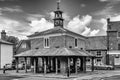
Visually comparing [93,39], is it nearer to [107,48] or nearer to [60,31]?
[107,48]

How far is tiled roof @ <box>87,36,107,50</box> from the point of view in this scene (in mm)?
49969

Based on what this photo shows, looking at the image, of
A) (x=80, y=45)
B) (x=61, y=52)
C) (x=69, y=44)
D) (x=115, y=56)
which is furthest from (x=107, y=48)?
(x=61, y=52)

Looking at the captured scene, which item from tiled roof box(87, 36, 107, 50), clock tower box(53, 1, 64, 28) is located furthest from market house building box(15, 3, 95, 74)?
tiled roof box(87, 36, 107, 50)

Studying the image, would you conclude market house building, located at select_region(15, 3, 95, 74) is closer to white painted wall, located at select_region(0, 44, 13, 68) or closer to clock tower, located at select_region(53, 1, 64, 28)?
clock tower, located at select_region(53, 1, 64, 28)

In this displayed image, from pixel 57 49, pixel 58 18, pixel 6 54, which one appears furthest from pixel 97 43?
pixel 6 54

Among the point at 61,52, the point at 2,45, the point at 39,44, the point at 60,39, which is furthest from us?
the point at 2,45

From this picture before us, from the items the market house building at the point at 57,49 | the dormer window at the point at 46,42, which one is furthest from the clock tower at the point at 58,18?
the dormer window at the point at 46,42

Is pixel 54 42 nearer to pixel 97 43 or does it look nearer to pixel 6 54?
pixel 6 54

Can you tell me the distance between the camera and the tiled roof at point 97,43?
49969mm

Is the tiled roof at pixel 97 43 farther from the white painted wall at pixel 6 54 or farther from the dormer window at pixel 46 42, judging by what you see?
the dormer window at pixel 46 42

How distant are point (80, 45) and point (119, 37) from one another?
53.2ft

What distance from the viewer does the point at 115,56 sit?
4747 cm

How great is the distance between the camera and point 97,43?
5131cm

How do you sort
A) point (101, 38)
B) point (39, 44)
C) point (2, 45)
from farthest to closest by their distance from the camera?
point (101, 38) < point (2, 45) < point (39, 44)
